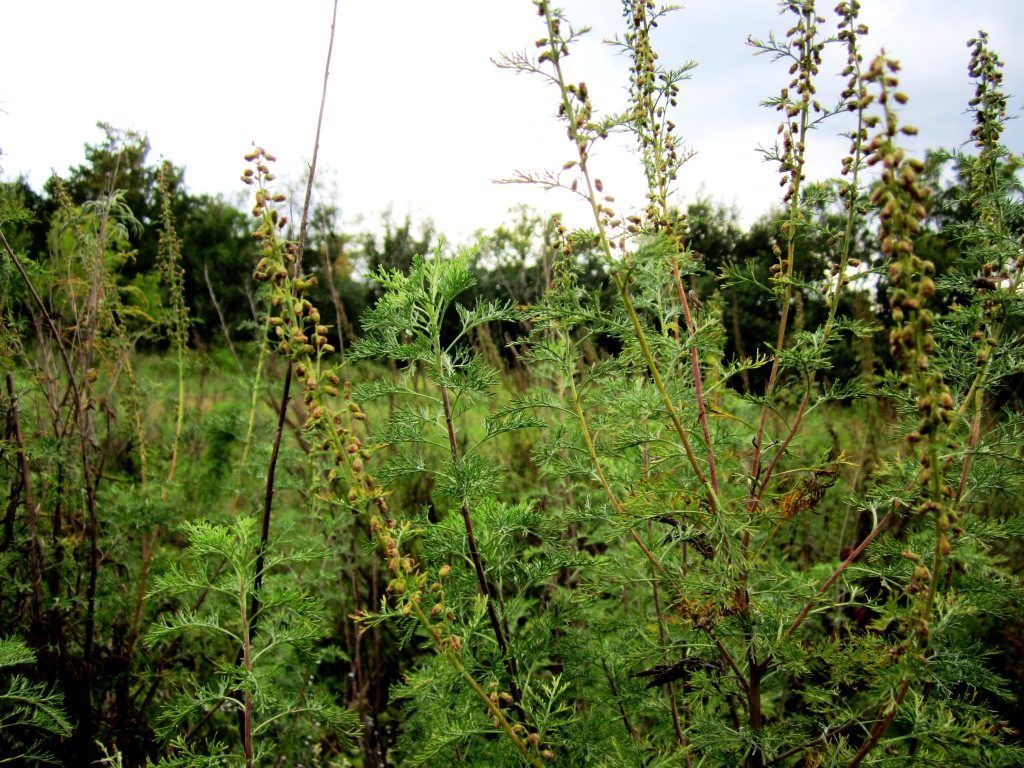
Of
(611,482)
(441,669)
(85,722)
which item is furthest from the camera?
(85,722)

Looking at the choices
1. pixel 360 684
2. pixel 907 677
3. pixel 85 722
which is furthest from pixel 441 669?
pixel 85 722

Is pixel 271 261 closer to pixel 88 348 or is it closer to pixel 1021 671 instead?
pixel 88 348

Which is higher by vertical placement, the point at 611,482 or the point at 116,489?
the point at 611,482

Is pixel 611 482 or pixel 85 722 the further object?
pixel 85 722

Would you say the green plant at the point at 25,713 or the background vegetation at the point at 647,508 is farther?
the green plant at the point at 25,713

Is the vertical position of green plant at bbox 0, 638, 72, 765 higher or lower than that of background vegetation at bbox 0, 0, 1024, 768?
lower

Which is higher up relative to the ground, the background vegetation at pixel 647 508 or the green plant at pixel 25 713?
the background vegetation at pixel 647 508

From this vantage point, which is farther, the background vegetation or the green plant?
the green plant

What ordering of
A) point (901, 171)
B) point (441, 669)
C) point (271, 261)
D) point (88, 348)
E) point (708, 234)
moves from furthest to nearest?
point (708, 234) → point (88, 348) → point (441, 669) → point (271, 261) → point (901, 171)

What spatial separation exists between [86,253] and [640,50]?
288 cm

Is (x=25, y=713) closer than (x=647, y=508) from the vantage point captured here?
No

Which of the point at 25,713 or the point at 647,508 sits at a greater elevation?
the point at 647,508

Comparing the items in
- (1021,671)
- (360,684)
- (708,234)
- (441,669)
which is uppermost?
(708,234)

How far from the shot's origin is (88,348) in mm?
2955
